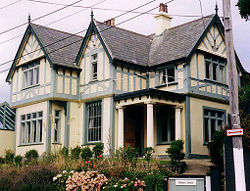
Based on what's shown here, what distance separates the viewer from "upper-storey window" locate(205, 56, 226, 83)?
84.9 feet

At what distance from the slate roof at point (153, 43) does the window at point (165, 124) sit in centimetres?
293

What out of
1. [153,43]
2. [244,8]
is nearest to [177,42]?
[153,43]

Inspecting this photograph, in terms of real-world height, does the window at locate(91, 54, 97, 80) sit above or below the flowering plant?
above

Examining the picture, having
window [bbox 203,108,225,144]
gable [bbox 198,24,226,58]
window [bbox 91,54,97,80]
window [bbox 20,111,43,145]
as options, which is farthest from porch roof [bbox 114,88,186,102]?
window [bbox 20,111,43,145]

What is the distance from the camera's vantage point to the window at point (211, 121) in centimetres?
2508

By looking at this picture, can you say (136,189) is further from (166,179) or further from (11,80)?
(11,80)

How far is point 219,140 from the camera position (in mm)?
19062

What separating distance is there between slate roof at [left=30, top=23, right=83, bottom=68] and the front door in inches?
184

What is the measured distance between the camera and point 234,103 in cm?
1205

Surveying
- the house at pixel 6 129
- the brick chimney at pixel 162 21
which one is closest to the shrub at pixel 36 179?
the house at pixel 6 129

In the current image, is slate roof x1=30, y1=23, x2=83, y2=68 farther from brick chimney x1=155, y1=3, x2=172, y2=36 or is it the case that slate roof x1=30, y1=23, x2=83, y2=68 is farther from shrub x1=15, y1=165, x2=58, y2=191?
shrub x1=15, y1=165, x2=58, y2=191

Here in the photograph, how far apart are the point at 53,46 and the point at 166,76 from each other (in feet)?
25.3

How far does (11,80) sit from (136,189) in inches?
697

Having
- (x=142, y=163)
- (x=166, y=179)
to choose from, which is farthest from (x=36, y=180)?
(x=166, y=179)
